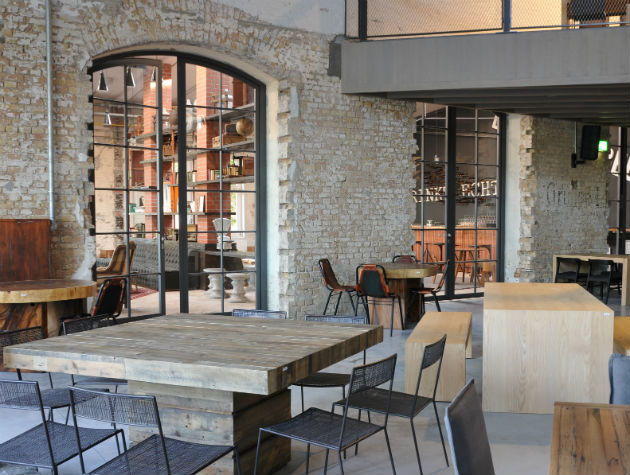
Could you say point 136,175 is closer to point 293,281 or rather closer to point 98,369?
point 293,281

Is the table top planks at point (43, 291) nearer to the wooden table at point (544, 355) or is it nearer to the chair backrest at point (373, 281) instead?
the chair backrest at point (373, 281)

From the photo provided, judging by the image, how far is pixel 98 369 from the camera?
10.6 ft

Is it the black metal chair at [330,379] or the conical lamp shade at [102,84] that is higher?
the conical lamp shade at [102,84]

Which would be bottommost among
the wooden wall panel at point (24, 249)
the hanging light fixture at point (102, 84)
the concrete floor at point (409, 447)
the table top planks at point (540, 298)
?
the concrete floor at point (409, 447)

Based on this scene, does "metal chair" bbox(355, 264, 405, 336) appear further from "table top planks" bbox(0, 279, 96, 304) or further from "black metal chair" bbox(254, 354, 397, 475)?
"black metal chair" bbox(254, 354, 397, 475)

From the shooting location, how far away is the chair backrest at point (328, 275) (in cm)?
862

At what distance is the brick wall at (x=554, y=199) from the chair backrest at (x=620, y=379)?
8886mm

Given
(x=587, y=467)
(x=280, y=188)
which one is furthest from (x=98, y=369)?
(x=280, y=188)

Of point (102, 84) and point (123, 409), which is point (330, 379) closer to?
point (123, 409)

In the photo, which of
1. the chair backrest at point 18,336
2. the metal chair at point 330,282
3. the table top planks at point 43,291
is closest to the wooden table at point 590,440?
the chair backrest at point 18,336

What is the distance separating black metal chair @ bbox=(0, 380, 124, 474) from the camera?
118 inches

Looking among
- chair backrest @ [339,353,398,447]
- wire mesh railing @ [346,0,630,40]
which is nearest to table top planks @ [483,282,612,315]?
chair backrest @ [339,353,398,447]

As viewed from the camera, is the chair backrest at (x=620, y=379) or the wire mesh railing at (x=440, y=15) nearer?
the chair backrest at (x=620, y=379)

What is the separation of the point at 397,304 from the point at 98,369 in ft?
18.7
